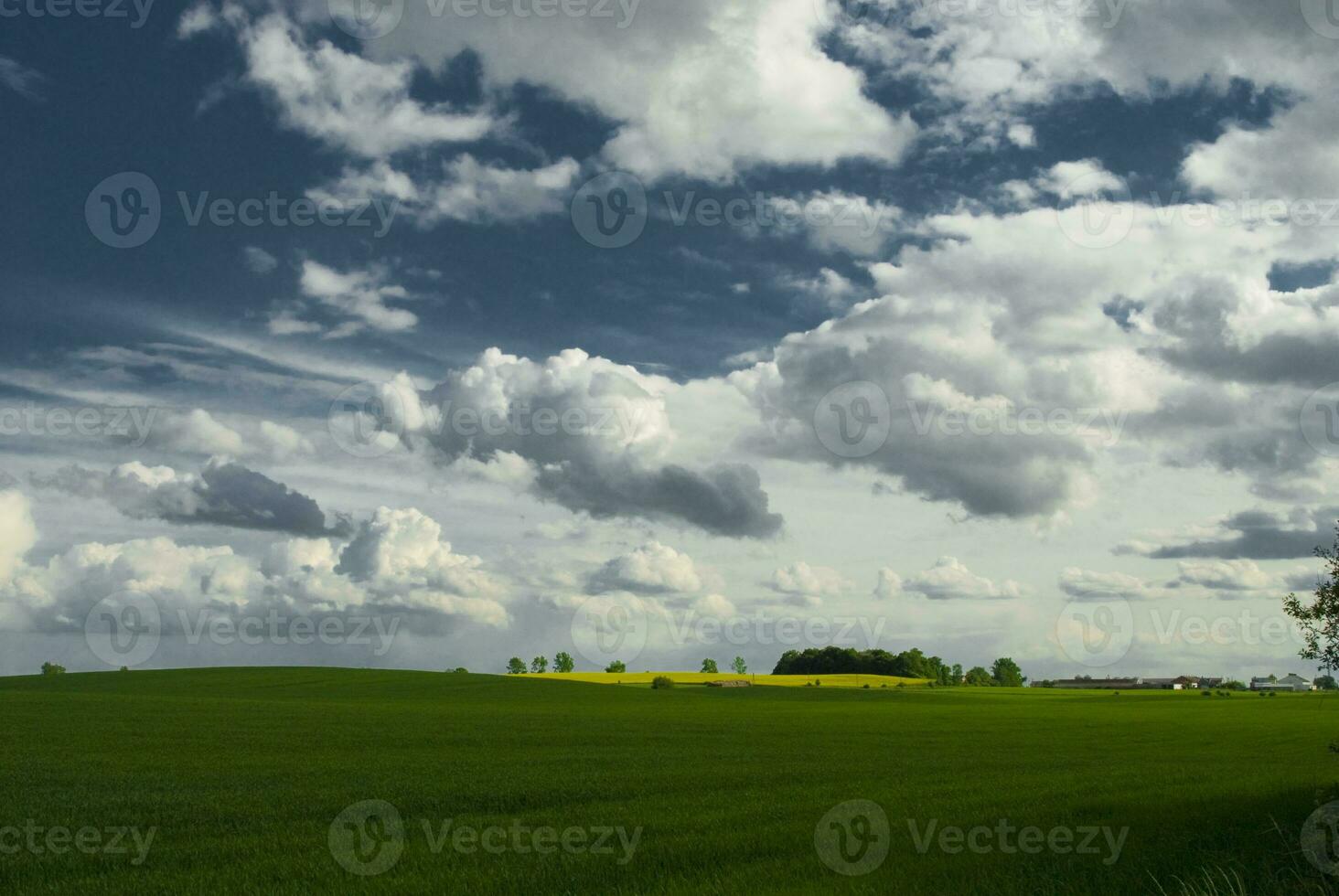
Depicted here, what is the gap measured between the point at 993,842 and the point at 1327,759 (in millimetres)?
28025

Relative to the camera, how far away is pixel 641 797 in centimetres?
2542

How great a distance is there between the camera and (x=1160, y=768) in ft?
114

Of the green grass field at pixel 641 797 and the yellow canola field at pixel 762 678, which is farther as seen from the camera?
the yellow canola field at pixel 762 678

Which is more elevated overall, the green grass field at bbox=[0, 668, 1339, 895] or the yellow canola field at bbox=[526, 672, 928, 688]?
the green grass field at bbox=[0, 668, 1339, 895]

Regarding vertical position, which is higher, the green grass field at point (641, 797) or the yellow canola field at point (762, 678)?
the green grass field at point (641, 797)

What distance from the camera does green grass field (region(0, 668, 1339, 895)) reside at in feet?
48.5

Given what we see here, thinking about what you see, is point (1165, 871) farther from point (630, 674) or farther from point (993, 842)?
point (630, 674)

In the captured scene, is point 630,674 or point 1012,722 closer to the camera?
point 1012,722

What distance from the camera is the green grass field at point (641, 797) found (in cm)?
1480

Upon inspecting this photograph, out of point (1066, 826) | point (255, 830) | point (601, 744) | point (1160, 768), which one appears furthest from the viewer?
point (601, 744)

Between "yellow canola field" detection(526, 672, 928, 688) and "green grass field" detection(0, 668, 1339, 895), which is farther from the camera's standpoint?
"yellow canola field" detection(526, 672, 928, 688)

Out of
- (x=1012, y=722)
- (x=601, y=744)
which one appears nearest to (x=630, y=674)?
(x=1012, y=722)

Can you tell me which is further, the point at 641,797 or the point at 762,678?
the point at 762,678

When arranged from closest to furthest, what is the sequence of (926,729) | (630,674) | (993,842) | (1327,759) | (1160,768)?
(993,842) < (1160,768) < (1327,759) < (926,729) < (630,674)
